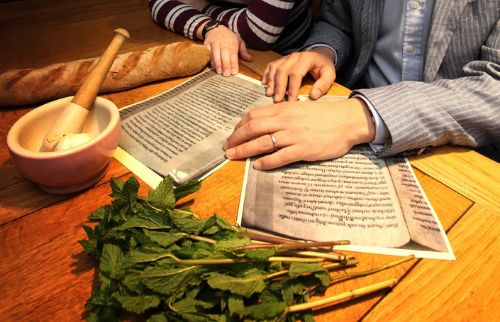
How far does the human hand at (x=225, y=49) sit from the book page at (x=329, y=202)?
16.8 inches

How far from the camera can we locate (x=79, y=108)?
57cm

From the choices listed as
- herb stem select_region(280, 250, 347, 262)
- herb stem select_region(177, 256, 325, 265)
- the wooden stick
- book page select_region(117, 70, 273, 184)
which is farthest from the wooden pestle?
herb stem select_region(280, 250, 347, 262)

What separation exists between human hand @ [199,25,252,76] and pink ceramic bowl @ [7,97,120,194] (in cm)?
42

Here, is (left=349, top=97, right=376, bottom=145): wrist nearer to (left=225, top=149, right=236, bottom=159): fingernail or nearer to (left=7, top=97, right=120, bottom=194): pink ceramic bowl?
(left=225, top=149, right=236, bottom=159): fingernail

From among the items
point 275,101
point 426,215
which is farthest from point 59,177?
point 426,215

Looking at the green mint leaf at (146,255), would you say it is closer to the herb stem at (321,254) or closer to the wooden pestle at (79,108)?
the herb stem at (321,254)

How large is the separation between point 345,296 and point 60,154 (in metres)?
0.46

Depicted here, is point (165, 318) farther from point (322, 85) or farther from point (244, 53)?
point (244, 53)

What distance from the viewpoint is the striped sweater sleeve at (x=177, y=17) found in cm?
110

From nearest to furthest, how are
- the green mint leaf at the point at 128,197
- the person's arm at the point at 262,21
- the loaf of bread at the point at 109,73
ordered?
the green mint leaf at the point at 128,197 < the loaf of bread at the point at 109,73 < the person's arm at the point at 262,21

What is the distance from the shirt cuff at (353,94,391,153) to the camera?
0.63m

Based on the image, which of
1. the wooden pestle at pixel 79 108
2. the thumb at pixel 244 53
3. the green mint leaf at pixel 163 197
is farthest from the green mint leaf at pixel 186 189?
the thumb at pixel 244 53

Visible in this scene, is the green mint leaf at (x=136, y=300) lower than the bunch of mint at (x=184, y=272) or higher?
lower

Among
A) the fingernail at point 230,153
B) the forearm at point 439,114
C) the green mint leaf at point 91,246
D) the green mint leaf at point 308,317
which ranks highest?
the forearm at point 439,114
